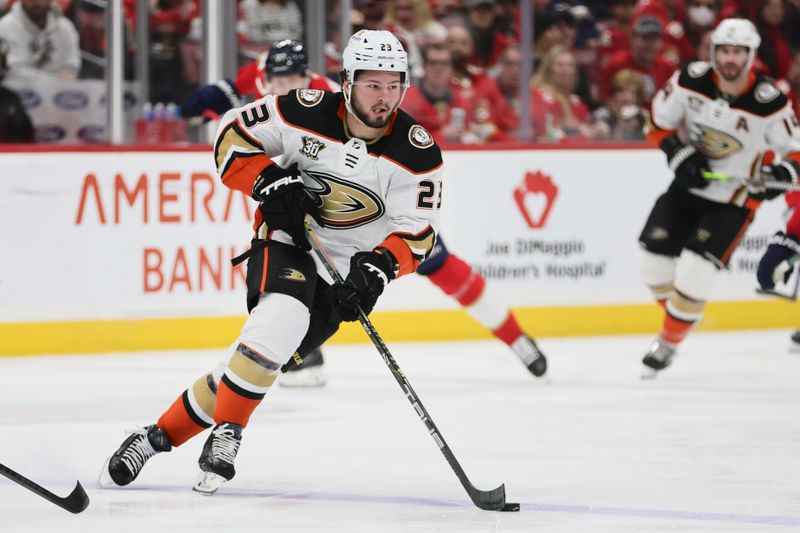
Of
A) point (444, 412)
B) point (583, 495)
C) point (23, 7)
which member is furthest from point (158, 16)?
point (583, 495)

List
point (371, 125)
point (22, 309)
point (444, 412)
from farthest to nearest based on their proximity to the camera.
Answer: point (22, 309)
point (444, 412)
point (371, 125)

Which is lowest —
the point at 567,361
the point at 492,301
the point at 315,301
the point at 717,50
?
the point at 567,361

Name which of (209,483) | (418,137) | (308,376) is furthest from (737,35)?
(209,483)

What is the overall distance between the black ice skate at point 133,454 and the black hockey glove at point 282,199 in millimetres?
566

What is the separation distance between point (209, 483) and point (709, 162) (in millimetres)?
3075

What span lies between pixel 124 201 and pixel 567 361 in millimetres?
1962

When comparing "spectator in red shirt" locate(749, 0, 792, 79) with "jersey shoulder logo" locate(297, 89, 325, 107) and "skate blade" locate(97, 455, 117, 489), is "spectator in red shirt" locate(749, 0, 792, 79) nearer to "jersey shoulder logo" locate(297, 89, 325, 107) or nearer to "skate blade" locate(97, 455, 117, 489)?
"jersey shoulder logo" locate(297, 89, 325, 107)

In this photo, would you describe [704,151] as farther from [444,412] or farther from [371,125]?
[371,125]

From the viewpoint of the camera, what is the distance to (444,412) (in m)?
5.03

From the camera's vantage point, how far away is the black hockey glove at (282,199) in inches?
137

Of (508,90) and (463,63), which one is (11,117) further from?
(508,90)

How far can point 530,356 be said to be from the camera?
18.7 ft

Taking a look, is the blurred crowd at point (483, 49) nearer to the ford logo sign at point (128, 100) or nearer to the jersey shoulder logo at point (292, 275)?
the ford logo sign at point (128, 100)

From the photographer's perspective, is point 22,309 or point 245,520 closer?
point 245,520
